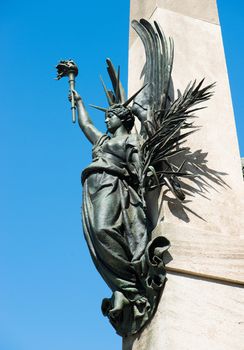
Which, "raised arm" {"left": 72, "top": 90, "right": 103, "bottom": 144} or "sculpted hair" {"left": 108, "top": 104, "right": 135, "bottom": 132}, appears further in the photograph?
"raised arm" {"left": 72, "top": 90, "right": 103, "bottom": 144}

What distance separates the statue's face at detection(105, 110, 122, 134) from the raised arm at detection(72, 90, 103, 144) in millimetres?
233

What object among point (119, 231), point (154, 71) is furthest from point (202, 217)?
point (154, 71)

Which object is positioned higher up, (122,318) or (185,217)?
(185,217)

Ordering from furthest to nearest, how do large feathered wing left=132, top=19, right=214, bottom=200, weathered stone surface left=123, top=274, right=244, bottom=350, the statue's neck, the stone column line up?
the statue's neck, large feathered wing left=132, top=19, right=214, bottom=200, the stone column, weathered stone surface left=123, top=274, right=244, bottom=350

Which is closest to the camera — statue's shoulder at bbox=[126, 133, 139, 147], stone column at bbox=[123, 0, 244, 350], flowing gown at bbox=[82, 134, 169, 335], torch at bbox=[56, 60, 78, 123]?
stone column at bbox=[123, 0, 244, 350]

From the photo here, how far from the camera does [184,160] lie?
7379mm

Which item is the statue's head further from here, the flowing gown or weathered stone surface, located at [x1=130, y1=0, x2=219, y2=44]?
weathered stone surface, located at [x1=130, y1=0, x2=219, y2=44]

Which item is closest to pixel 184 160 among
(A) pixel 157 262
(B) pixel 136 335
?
(A) pixel 157 262

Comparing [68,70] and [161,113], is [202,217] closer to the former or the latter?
[161,113]

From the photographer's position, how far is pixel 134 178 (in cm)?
704

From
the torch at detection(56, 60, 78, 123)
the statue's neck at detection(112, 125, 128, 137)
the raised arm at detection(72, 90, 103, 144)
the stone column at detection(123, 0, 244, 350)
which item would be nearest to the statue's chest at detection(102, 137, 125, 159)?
the statue's neck at detection(112, 125, 128, 137)

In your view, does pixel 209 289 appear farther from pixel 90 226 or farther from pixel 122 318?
pixel 90 226

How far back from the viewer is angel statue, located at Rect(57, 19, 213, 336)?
6395mm

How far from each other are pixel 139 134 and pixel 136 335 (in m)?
2.18
